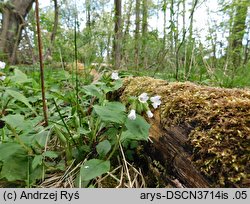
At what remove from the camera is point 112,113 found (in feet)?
3.07

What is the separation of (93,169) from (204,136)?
43 centimetres

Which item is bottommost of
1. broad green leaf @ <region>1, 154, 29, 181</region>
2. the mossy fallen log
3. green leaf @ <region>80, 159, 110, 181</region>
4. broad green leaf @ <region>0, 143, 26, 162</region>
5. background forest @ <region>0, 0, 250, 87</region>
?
broad green leaf @ <region>1, 154, 29, 181</region>

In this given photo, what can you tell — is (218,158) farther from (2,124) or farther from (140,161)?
(2,124)

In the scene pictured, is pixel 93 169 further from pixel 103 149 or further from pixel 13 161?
pixel 13 161

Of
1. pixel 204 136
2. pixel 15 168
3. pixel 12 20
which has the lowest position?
pixel 15 168

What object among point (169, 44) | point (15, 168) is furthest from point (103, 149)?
point (169, 44)

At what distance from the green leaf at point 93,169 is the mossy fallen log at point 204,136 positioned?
24cm

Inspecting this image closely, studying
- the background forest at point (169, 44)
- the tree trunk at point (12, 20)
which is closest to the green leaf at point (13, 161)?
the background forest at point (169, 44)

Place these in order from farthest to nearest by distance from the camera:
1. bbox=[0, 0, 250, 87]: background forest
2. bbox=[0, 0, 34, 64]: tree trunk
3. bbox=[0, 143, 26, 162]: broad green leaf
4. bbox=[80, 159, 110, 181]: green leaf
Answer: bbox=[0, 0, 34, 64]: tree trunk, bbox=[0, 0, 250, 87]: background forest, bbox=[0, 143, 26, 162]: broad green leaf, bbox=[80, 159, 110, 181]: green leaf

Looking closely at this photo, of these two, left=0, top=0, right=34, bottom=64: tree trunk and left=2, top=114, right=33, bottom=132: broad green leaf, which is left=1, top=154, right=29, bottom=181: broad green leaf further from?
left=0, top=0, right=34, bottom=64: tree trunk

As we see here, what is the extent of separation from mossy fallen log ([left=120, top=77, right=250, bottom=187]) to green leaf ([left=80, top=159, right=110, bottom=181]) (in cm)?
24

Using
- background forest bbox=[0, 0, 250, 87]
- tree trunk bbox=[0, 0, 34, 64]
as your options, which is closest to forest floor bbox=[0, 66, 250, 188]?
background forest bbox=[0, 0, 250, 87]

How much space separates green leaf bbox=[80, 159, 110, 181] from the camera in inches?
34.9

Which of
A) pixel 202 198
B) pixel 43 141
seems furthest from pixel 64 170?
pixel 202 198
